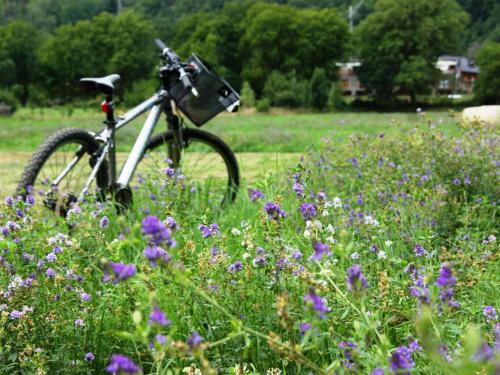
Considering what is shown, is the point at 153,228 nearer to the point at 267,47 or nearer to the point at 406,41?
the point at 406,41

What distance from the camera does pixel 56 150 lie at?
12.3ft

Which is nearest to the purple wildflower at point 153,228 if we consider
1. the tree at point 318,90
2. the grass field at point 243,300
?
the grass field at point 243,300

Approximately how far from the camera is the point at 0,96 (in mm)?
44312

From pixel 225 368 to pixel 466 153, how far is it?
9.66 feet

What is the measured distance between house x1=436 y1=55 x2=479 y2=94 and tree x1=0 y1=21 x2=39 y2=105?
45247 millimetres

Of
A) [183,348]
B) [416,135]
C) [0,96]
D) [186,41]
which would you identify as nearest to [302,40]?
[186,41]

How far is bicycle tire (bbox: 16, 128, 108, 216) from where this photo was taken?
353cm

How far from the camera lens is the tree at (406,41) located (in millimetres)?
60688

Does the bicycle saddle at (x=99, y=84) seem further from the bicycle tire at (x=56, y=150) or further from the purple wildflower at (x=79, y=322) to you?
the purple wildflower at (x=79, y=322)

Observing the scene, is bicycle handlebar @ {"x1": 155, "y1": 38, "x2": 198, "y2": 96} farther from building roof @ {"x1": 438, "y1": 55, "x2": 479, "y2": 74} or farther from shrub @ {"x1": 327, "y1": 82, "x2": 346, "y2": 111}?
building roof @ {"x1": 438, "y1": 55, "x2": 479, "y2": 74}

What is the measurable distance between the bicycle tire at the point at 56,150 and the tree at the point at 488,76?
5997 cm

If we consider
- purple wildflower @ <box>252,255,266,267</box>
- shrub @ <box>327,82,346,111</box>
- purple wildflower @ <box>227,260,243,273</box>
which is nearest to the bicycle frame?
purple wildflower @ <box>227,260,243,273</box>

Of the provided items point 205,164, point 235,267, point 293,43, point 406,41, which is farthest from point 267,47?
point 235,267

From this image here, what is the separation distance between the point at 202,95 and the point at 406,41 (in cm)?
6192
